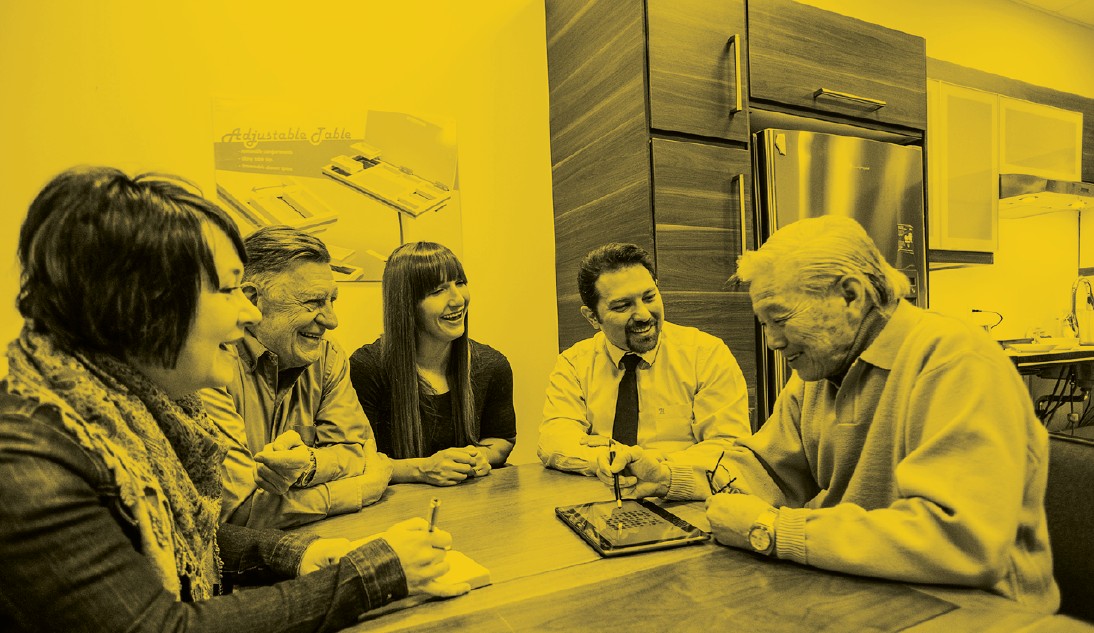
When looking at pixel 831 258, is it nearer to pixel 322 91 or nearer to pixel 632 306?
pixel 632 306

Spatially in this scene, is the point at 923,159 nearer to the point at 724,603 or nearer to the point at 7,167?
the point at 724,603

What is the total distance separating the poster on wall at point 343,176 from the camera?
229 cm

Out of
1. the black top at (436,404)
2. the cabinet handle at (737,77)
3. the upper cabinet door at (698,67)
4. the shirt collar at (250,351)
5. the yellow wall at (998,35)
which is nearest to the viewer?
the shirt collar at (250,351)

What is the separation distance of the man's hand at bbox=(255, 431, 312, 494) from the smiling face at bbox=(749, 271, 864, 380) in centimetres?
99

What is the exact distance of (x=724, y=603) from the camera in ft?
2.67

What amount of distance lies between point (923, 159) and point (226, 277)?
318 centimetres

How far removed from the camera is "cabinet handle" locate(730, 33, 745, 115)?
2371 millimetres

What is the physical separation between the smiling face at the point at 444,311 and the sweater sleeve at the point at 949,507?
4.23ft

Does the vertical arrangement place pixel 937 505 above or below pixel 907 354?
below

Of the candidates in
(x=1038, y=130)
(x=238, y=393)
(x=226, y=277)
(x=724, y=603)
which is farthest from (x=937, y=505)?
(x=1038, y=130)

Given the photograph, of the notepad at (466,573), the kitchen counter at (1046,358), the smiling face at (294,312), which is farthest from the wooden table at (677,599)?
the kitchen counter at (1046,358)

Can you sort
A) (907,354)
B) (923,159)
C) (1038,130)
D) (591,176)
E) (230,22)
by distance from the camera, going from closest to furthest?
(907,354) < (230,22) < (591,176) < (923,159) < (1038,130)

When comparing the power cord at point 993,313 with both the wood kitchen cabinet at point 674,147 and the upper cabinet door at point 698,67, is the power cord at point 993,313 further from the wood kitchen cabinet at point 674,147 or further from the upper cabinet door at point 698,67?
the upper cabinet door at point 698,67

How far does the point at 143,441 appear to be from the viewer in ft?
2.55
